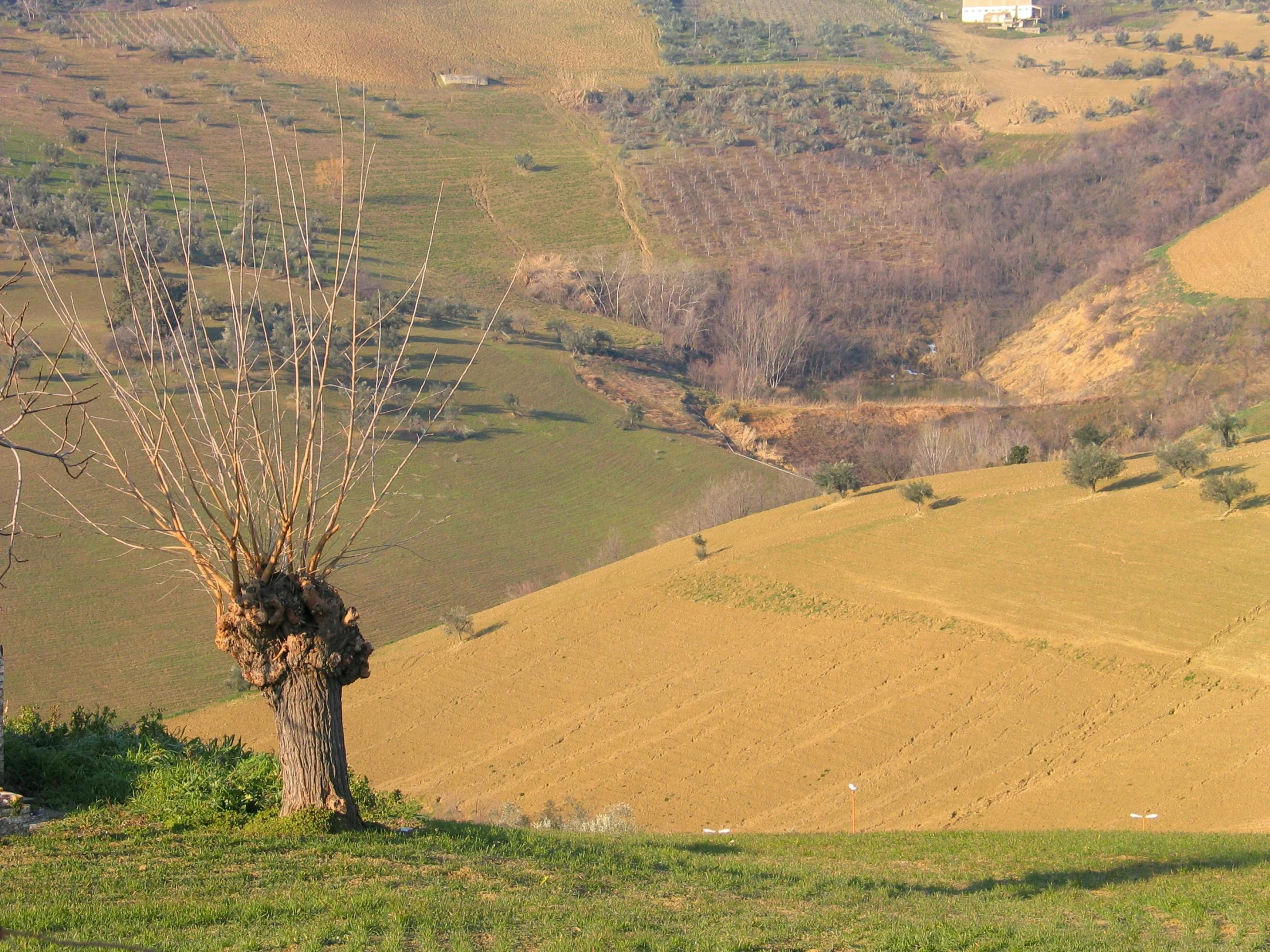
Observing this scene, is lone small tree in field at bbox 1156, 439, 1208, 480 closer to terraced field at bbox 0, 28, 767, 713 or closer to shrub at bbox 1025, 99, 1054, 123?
terraced field at bbox 0, 28, 767, 713

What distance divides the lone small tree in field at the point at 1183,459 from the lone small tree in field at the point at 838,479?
386 inches

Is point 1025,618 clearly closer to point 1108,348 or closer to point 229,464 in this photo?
point 229,464

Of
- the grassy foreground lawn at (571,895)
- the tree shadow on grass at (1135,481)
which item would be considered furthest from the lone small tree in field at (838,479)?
the grassy foreground lawn at (571,895)

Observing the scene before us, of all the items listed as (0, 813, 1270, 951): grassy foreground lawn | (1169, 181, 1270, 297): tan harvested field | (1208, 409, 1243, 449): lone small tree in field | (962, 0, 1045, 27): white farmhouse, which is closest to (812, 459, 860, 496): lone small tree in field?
(1208, 409, 1243, 449): lone small tree in field

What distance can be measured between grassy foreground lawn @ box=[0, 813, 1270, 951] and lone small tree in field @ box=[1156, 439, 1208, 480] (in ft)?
72.4

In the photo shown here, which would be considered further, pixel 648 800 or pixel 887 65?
pixel 887 65

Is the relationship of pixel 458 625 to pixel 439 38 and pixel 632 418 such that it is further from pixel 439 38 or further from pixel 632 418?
pixel 439 38

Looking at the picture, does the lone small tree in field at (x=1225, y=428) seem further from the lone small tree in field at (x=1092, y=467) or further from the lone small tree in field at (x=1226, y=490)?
the lone small tree in field at (x=1226, y=490)

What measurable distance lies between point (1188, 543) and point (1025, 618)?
16.1ft

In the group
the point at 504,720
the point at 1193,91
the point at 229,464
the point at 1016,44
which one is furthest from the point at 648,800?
the point at 1016,44

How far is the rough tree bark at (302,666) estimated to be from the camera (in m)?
9.01

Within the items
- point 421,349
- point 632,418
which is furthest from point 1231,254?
point 421,349

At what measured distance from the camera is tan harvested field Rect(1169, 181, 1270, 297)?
74.3 metres

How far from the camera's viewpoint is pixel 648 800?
21344mm
